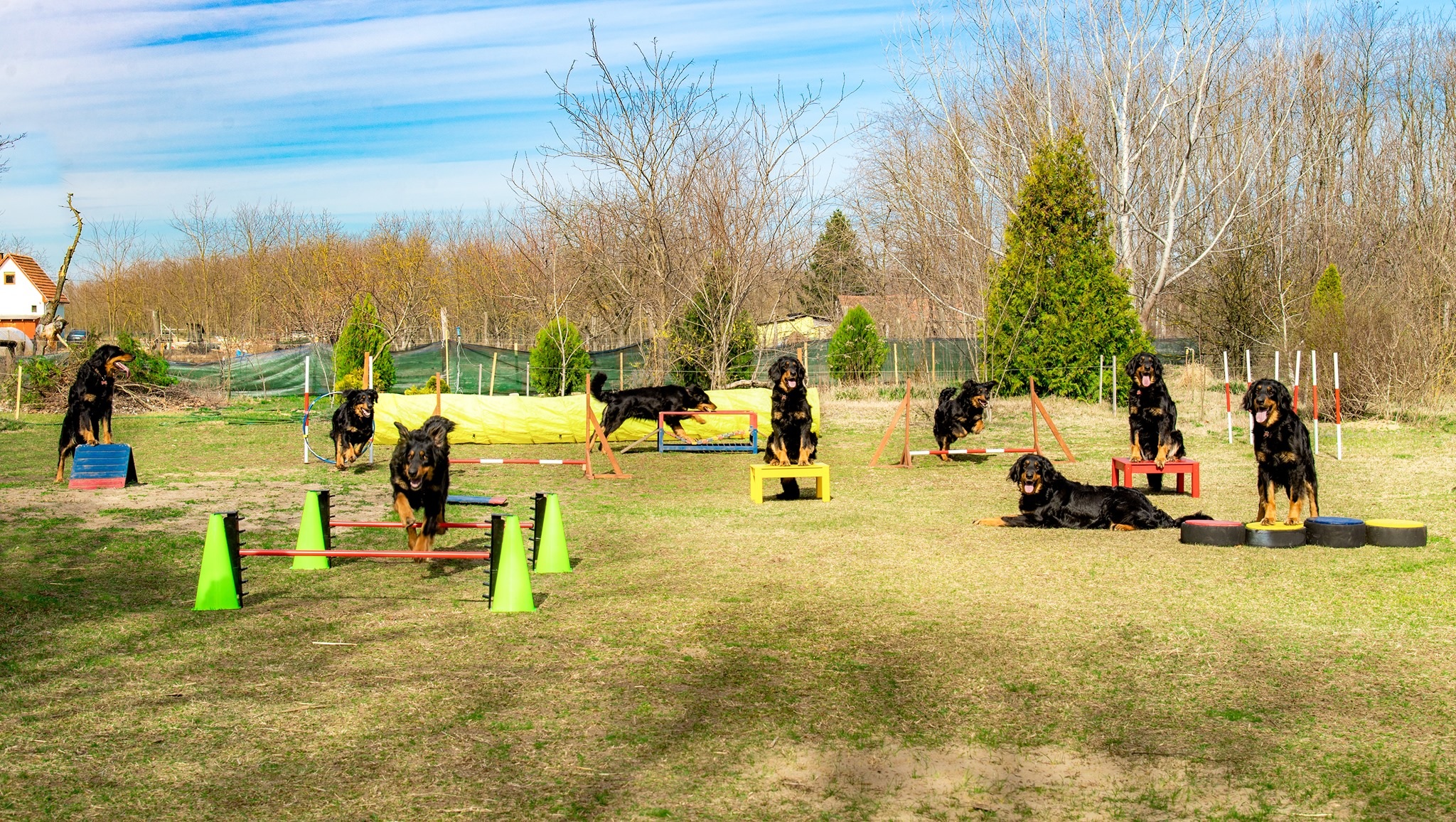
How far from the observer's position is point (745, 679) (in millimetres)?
5262

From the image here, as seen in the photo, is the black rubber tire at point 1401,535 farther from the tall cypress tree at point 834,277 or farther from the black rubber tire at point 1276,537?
the tall cypress tree at point 834,277

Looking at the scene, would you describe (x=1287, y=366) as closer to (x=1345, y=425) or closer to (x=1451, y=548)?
(x=1345, y=425)

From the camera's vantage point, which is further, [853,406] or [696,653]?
[853,406]

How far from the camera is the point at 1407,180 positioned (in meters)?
32.2

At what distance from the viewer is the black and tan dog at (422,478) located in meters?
7.77

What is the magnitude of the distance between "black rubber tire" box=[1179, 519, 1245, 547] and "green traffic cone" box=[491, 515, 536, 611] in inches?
207

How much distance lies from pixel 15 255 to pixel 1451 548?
70.8 meters

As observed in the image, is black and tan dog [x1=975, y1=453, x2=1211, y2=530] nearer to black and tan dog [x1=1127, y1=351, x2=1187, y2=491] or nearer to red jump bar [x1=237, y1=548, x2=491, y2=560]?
black and tan dog [x1=1127, y1=351, x2=1187, y2=491]

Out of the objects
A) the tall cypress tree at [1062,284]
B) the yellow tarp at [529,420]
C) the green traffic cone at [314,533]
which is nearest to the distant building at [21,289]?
the yellow tarp at [529,420]

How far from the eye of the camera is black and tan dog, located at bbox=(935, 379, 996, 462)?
15.3 m

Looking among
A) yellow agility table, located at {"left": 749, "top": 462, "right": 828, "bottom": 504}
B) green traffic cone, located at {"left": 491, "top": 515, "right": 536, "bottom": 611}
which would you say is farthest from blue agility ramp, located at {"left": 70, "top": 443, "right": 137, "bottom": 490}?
green traffic cone, located at {"left": 491, "top": 515, "right": 536, "bottom": 611}

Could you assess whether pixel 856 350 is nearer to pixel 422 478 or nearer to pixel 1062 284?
pixel 1062 284

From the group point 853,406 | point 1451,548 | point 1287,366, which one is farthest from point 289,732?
point 1287,366

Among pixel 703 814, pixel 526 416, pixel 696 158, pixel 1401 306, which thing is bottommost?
pixel 703 814
